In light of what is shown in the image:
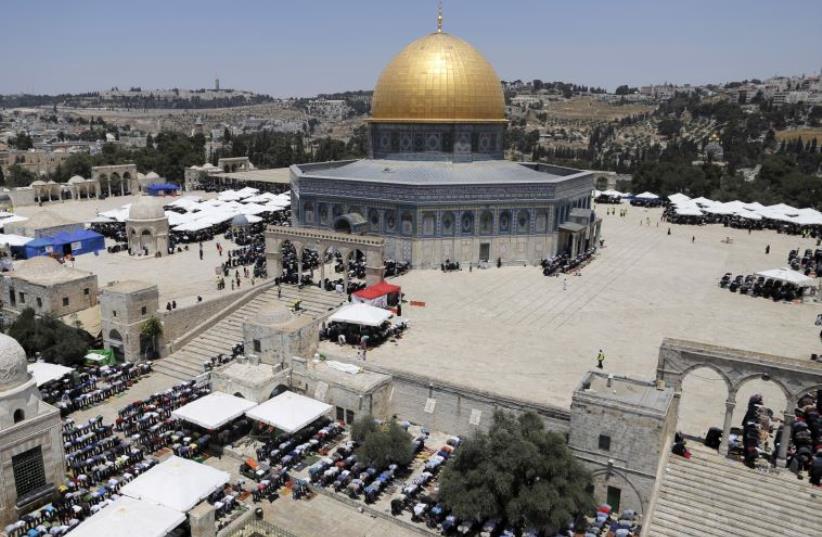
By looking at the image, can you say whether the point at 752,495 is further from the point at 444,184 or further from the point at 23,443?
the point at 444,184

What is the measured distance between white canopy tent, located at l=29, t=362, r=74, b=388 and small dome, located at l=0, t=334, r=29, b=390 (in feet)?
15.3

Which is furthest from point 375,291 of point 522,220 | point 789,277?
point 789,277

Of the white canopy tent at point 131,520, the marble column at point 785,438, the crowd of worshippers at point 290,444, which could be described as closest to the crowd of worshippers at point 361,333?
the crowd of worshippers at point 290,444

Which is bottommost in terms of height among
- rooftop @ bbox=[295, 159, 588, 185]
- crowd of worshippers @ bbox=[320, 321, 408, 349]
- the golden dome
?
crowd of worshippers @ bbox=[320, 321, 408, 349]

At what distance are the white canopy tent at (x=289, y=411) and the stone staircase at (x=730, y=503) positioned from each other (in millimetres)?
8710

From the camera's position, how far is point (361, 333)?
21812 mm

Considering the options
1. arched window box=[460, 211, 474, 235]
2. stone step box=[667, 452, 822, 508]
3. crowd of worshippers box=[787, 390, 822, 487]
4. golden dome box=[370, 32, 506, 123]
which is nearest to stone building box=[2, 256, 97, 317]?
arched window box=[460, 211, 474, 235]

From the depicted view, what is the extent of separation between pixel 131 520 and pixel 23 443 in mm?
3718

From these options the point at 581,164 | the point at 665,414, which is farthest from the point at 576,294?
the point at 581,164

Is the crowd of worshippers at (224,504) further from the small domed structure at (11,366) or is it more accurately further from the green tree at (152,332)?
the green tree at (152,332)

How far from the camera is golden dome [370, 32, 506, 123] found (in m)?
35.2

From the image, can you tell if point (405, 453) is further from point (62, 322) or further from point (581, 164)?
point (581, 164)

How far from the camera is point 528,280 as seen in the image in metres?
29.3

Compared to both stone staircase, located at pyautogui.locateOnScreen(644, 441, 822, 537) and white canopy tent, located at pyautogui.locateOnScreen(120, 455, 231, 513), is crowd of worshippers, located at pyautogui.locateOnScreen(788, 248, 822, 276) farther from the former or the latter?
white canopy tent, located at pyautogui.locateOnScreen(120, 455, 231, 513)
